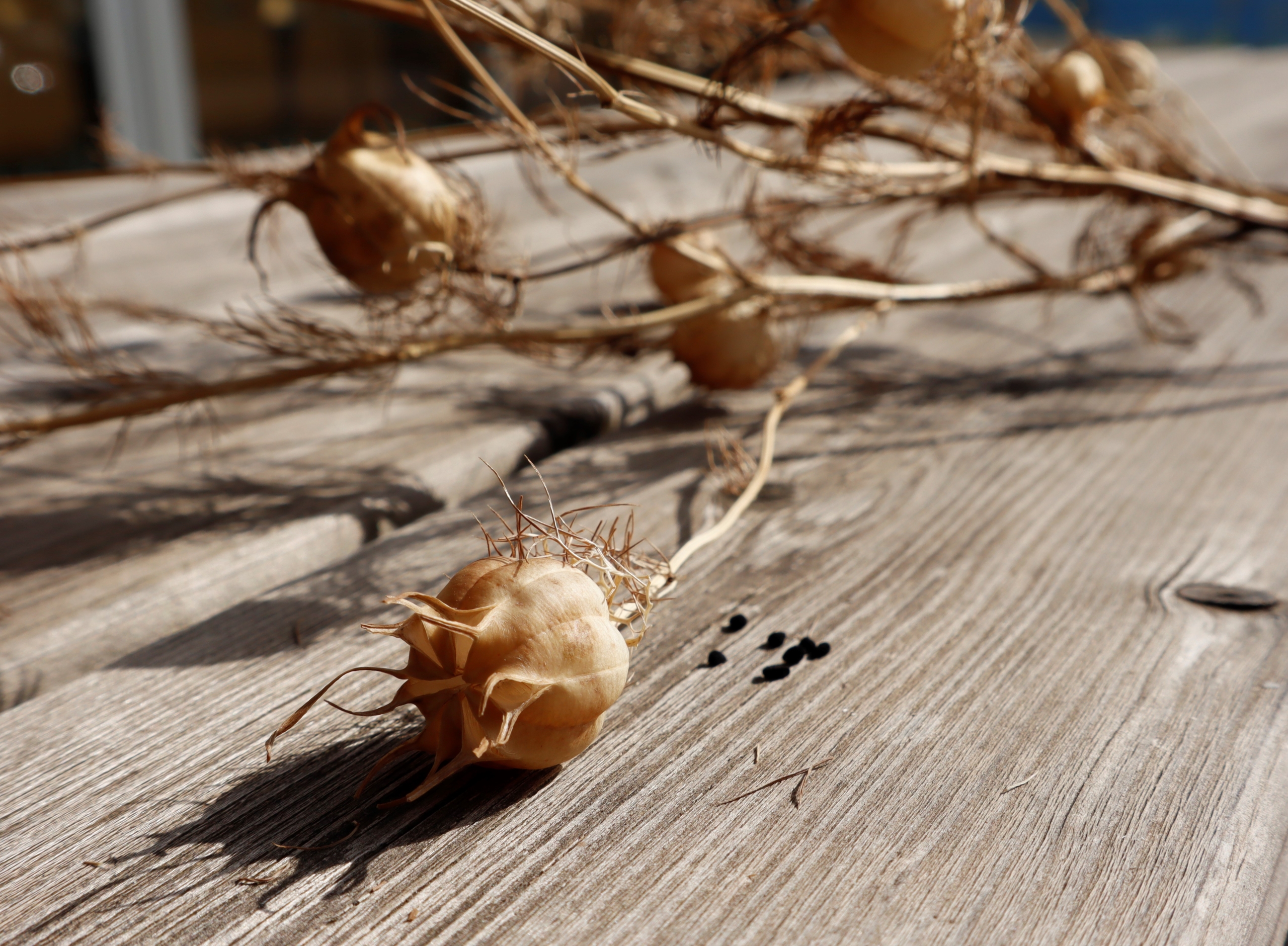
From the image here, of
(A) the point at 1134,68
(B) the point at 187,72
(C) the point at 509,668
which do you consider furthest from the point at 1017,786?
(B) the point at 187,72

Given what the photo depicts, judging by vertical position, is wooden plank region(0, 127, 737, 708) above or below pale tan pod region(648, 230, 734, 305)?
below

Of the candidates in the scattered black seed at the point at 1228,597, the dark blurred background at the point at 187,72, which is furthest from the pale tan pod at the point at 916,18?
the dark blurred background at the point at 187,72

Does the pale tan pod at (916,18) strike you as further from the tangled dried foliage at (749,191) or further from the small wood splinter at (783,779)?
the small wood splinter at (783,779)

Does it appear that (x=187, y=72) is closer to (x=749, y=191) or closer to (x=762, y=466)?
(x=749, y=191)

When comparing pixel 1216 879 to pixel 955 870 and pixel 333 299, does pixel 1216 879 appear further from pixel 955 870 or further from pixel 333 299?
pixel 333 299

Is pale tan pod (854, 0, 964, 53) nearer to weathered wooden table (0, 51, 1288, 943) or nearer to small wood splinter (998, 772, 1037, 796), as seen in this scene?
weathered wooden table (0, 51, 1288, 943)

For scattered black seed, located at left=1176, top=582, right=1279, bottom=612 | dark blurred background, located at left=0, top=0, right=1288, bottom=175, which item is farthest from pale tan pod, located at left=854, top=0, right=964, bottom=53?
dark blurred background, located at left=0, top=0, right=1288, bottom=175

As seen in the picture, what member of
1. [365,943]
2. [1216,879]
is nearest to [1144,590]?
[1216,879]
